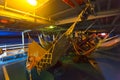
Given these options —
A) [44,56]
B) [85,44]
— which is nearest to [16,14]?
[44,56]

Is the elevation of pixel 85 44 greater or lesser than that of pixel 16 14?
lesser

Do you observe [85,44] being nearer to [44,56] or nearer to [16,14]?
[44,56]

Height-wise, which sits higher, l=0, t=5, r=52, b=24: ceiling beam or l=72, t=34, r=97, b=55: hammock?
l=0, t=5, r=52, b=24: ceiling beam

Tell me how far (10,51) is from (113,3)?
16.9 ft

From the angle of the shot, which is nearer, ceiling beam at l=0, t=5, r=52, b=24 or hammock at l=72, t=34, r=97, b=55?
ceiling beam at l=0, t=5, r=52, b=24

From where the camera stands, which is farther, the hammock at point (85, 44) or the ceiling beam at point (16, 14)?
the hammock at point (85, 44)

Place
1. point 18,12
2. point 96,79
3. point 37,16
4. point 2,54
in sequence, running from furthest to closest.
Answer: point 2,54 → point 37,16 → point 96,79 → point 18,12

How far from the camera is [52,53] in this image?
8.12ft

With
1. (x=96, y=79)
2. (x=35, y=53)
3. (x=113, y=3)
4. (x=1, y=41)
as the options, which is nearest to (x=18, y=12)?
(x=35, y=53)

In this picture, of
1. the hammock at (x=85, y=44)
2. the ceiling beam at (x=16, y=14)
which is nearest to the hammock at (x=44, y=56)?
the ceiling beam at (x=16, y=14)

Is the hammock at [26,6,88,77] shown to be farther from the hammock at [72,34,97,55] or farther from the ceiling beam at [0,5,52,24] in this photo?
the hammock at [72,34,97,55]

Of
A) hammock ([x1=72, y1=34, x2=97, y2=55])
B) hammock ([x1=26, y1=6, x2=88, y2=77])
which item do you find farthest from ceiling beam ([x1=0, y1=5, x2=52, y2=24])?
hammock ([x1=72, y1=34, x2=97, y2=55])

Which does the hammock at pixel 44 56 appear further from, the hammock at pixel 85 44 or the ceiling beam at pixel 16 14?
the hammock at pixel 85 44

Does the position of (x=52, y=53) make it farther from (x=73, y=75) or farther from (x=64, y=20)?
(x=64, y=20)
